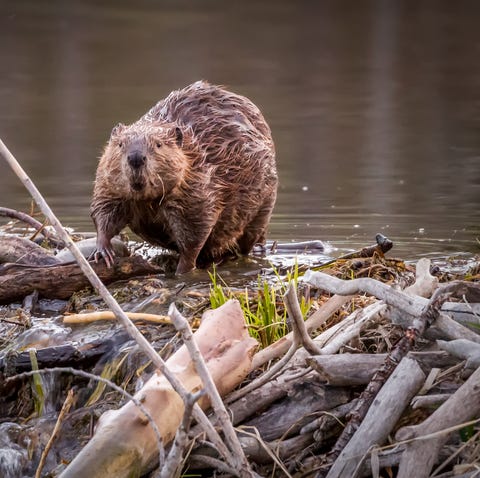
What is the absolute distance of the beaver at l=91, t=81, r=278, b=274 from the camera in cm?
512

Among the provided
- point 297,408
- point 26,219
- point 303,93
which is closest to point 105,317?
point 297,408

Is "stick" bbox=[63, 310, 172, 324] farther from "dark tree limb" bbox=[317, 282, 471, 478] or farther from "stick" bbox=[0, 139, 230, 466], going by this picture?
"stick" bbox=[0, 139, 230, 466]

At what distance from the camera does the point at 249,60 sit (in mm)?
19906

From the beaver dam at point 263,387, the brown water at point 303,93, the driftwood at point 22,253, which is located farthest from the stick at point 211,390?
the brown water at point 303,93

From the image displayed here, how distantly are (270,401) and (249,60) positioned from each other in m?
16.6

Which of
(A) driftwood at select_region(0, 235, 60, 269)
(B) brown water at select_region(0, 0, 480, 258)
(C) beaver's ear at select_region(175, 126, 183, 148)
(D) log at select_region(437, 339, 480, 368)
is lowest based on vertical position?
(B) brown water at select_region(0, 0, 480, 258)

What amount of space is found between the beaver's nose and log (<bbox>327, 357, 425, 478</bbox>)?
1922 millimetres

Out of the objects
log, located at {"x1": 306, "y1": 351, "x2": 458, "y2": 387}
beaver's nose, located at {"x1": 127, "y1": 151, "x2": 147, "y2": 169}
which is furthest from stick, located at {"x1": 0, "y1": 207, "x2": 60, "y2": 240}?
log, located at {"x1": 306, "y1": 351, "x2": 458, "y2": 387}

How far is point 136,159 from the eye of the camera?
4.97 metres

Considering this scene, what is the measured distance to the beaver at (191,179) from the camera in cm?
512

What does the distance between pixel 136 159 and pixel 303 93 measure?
10.7m

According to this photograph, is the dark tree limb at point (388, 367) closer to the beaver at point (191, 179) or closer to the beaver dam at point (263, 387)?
the beaver dam at point (263, 387)

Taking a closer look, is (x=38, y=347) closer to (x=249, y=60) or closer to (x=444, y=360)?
(x=444, y=360)

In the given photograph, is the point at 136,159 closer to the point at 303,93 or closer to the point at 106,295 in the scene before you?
the point at 106,295
